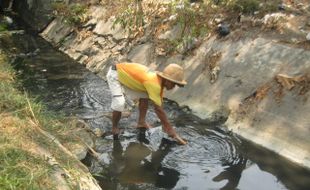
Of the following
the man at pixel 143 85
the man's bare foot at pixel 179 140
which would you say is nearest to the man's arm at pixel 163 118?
the man at pixel 143 85

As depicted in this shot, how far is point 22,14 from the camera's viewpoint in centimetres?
1658

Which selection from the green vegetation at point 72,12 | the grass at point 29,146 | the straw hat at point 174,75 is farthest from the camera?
the green vegetation at point 72,12

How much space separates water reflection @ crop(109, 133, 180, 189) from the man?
0.98 feet

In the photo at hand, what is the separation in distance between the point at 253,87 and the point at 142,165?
8.32ft

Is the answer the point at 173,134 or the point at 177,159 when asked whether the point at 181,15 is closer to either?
the point at 173,134

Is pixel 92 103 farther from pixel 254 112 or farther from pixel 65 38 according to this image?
pixel 65 38

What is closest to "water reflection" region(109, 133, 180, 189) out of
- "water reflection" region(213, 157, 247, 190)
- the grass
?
"water reflection" region(213, 157, 247, 190)

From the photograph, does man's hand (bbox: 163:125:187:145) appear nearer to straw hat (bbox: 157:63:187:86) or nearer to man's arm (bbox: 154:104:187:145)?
man's arm (bbox: 154:104:187:145)

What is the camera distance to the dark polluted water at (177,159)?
234 inches

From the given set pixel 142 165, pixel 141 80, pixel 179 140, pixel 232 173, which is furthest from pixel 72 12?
pixel 232 173

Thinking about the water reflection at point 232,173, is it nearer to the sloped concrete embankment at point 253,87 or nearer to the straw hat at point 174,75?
the sloped concrete embankment at point 253,87

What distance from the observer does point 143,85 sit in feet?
21.9

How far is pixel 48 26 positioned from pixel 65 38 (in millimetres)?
1812

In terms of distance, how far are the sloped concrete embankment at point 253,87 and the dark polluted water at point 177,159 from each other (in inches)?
10.7
